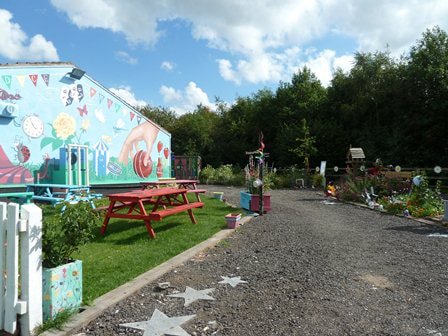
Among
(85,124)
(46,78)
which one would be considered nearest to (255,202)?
(85,124)

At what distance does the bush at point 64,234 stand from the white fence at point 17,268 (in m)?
0.33

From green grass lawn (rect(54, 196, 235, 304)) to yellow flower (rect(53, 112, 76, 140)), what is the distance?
5.14 m

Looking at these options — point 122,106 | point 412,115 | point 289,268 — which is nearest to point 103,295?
point 289,268

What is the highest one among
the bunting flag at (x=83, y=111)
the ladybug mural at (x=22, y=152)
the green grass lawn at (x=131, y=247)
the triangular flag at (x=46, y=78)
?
the triangular flag at (x=46, y=78)

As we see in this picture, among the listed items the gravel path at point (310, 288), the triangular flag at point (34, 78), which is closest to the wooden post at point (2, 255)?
the gravel path at point (310, 288)

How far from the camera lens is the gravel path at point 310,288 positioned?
10.5ft

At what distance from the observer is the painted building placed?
10.7 metres

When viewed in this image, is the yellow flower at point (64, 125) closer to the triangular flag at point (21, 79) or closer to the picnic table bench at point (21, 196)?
the triangular flag at point (21, 79)

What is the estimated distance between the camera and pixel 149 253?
552 centimetres

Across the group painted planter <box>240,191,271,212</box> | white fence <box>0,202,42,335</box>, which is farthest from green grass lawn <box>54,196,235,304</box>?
painted planter <box>240,191,271,212</box>

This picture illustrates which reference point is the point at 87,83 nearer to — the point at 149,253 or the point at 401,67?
the point at 149,253

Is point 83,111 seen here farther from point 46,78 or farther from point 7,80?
point 7,80

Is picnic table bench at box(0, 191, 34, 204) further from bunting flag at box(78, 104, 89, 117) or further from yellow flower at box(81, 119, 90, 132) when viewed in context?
bunting flag at box(78, 104, 89, 117)

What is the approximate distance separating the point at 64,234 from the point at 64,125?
1004cm
